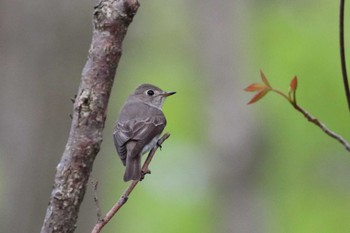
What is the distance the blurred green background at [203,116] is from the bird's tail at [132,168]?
9.84ft

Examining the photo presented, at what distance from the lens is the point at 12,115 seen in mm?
7059

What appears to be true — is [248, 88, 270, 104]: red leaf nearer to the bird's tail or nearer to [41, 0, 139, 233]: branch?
[41, 0, 139, 233]: branch

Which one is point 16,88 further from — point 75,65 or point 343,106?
point 343,106

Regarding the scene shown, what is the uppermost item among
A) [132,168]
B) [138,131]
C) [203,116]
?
[203,116]

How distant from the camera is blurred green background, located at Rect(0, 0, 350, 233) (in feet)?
22.8

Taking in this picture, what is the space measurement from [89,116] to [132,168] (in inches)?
44.1

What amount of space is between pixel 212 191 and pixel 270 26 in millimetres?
3223

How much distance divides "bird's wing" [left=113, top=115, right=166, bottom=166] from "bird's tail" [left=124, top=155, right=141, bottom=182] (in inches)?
6.8

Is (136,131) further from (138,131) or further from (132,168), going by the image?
(132,168)

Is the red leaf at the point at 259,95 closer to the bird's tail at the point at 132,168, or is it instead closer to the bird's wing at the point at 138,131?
the bird's tail at the point at 132,168

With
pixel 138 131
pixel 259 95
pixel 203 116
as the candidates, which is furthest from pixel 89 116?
pixel 203 116

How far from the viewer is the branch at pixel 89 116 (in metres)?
2.47

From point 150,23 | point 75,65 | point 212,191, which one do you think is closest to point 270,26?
point 150,23

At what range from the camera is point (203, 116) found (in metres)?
9.16
